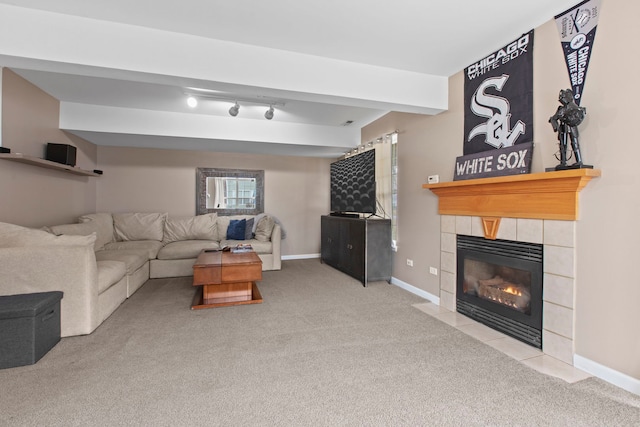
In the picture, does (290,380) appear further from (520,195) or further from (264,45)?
(264,45)

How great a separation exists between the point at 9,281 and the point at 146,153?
374cm

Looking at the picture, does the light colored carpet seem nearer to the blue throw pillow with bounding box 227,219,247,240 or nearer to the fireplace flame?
the fireplace flame

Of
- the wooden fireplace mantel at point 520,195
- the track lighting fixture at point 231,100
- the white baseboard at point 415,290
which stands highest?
the track lighting fixture at point 231,100

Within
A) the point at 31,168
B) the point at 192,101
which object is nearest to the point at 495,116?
the point at 192,101

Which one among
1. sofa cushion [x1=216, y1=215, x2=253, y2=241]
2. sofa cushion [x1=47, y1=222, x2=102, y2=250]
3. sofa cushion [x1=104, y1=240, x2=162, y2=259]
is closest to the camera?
sofa cushion [x1=47, y1=222, x2=102, y2=250]

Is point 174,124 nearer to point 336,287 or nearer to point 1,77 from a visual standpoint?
point 1,77

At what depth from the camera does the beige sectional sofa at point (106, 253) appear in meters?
2.46

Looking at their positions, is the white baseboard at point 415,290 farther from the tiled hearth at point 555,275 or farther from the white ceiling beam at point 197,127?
the white ceiling beam at point 197,127

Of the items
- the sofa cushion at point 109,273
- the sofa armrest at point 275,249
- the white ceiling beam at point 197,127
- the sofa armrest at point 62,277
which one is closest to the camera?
the sofa armrest at point 62,277

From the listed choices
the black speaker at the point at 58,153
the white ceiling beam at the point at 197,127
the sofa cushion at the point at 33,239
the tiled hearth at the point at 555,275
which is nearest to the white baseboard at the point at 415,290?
the tiled hearth at the point at 555,275

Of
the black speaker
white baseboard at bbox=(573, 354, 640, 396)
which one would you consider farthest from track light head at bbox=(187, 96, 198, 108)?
white baseboard at bbox=(573, 354, 640, 396)

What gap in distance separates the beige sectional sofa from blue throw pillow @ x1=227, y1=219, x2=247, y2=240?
0.06ft

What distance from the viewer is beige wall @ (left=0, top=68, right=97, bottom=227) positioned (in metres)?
3.17

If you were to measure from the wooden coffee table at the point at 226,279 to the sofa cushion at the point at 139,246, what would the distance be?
1.39 metres
